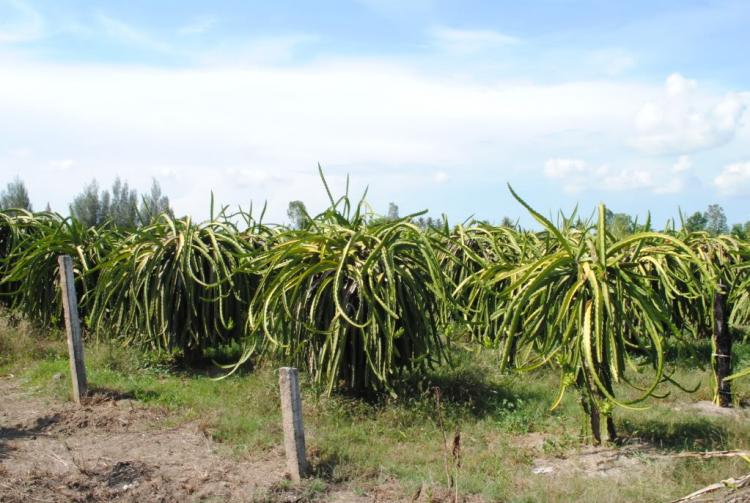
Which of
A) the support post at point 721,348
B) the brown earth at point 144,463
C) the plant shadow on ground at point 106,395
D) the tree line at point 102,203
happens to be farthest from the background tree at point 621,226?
the tree line at point 102,203

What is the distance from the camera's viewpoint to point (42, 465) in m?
4.65

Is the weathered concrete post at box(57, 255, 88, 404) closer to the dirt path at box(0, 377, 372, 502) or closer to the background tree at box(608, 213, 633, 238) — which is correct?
the dirt path at box(0, 377, 372, 502)

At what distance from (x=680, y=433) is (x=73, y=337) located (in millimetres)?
5458

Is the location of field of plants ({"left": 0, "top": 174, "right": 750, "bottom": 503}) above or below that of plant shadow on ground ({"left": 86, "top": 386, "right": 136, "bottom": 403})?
above

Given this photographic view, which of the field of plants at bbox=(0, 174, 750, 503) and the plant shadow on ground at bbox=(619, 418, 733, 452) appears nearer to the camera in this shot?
the field of plants at bbox=(0, 174, 750, 503)

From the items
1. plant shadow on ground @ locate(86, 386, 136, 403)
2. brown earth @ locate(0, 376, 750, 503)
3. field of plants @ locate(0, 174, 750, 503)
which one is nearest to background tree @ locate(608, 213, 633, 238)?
field of plants @ locate(0, 174, 750, 503)

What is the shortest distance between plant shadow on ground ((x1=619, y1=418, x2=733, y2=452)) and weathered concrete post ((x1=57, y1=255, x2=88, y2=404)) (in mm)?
4798

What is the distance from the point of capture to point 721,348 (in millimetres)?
6117

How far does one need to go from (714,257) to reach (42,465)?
685 cm

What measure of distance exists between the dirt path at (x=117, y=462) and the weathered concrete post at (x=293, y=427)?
0.13m

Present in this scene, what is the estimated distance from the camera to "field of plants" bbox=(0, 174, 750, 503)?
4289mm

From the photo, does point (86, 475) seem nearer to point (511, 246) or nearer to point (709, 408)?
point (511, 246)

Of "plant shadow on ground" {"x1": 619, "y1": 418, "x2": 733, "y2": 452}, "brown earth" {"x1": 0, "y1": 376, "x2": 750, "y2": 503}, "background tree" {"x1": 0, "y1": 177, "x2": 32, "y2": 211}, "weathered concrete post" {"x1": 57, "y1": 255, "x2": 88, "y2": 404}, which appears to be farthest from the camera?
"background tree" {"x1": 0, "y1": 177, "x2": 32, "y2": 211}

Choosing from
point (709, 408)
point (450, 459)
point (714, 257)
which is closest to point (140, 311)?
Result: point (450, 459)
